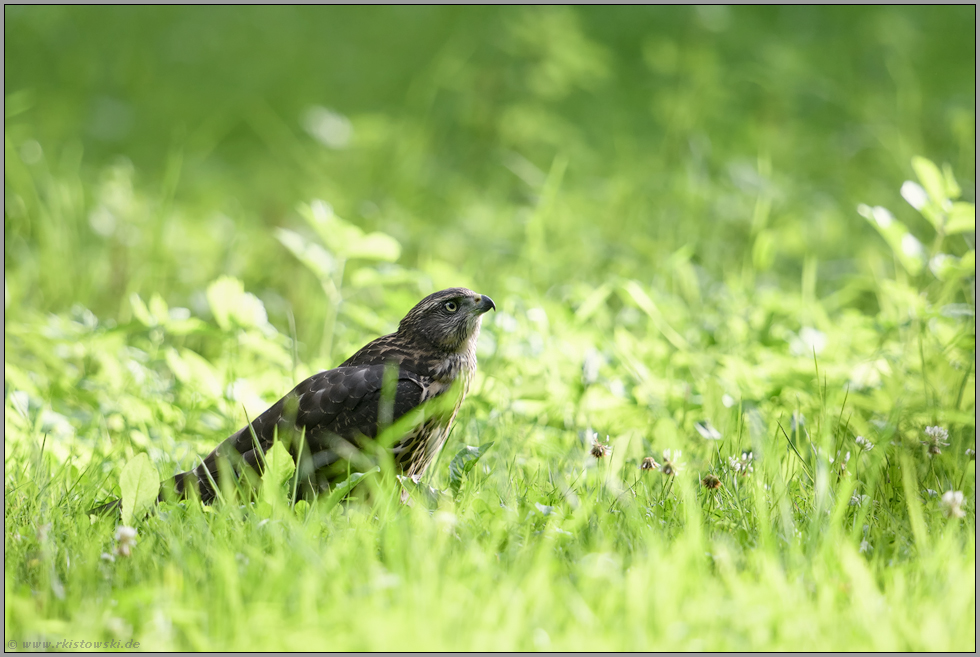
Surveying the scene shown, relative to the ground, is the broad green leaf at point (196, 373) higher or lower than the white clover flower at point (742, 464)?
lower

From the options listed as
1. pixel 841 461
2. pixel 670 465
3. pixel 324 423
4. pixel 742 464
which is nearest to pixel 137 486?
pixel 324 423

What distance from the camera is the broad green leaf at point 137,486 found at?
9.40 feet

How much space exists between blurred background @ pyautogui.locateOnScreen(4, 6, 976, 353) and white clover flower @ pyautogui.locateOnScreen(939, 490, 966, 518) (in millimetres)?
2153

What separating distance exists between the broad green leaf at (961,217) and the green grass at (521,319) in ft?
0.05

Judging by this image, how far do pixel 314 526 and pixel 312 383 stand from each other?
102 cm

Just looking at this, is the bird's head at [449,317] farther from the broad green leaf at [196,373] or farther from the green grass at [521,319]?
the broad green leaf at [196,373]

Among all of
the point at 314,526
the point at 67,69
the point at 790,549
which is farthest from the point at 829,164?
the point at 67,69

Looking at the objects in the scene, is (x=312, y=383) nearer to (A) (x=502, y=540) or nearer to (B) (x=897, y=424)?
(A) (x=502, y=540)

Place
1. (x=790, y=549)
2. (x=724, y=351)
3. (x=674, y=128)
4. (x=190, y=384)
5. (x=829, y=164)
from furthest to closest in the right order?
1. (x=829, y=164)
2. (x=674, y=128)
3. (x=724, y=351)
4. (x=190, y=384)
5. (x=790, y=549)

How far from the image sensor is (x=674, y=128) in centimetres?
678

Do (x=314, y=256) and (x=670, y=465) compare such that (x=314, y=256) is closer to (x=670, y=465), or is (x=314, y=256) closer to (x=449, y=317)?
(x=449, y=317)

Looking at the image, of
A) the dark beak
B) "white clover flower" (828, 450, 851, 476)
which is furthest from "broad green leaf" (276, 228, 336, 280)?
"white clover flower" (828, 450, 851, 476)

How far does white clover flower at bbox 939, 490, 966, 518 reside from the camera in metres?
2.74

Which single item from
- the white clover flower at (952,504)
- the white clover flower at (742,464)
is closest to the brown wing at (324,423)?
the white clover flower at (742,464)
